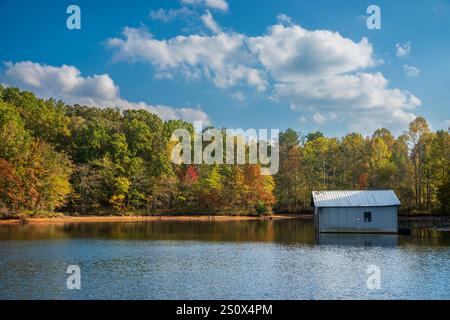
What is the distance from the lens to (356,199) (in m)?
51.6

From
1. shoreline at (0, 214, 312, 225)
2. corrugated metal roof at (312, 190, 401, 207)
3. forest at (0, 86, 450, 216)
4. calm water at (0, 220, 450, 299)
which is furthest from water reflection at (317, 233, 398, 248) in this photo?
shoreline at (0, 214, 312, 225)

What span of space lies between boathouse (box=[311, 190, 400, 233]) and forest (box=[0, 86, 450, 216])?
18716 mm

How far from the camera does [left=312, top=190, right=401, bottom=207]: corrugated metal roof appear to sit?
165ft

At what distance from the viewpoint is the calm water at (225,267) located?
2238cm

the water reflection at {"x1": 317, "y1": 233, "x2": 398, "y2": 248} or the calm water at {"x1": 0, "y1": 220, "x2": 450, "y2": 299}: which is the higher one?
the water reflection at {"x1": 317, "y1": 233, "x2": 398, "y2": 248}

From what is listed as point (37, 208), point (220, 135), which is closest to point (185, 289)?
point (37, 208)

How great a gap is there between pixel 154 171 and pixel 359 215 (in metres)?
48.6

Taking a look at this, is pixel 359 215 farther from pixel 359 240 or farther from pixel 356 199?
pixel 359 240

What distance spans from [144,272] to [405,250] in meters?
19.6

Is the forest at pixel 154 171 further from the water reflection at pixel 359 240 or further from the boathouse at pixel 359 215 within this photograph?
the water reflection at pixel 359 240

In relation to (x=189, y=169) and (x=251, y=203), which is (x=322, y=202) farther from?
(x=189, y=169)

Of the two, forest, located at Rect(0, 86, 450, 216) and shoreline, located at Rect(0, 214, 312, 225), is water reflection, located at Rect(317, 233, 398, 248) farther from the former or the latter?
shoreline, located at Rect(0, 214, 312, 225)

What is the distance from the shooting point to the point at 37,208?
71062mm

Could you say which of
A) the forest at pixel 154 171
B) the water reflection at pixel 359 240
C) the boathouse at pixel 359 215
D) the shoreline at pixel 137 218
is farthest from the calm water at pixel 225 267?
the forest at pixel 154 171
